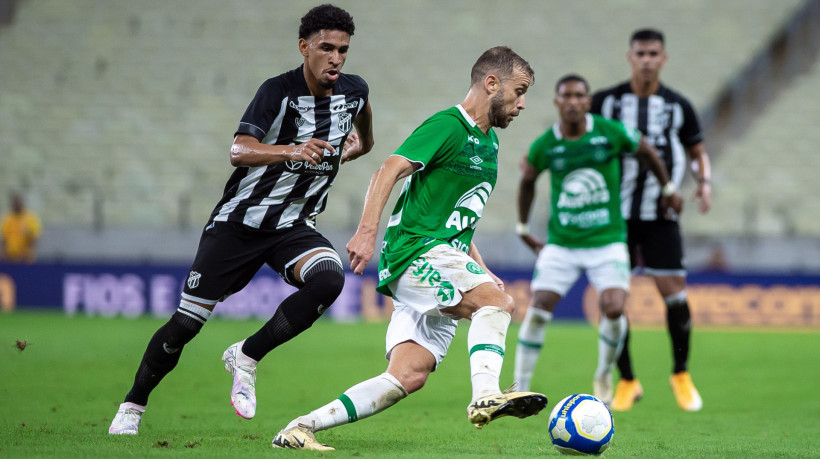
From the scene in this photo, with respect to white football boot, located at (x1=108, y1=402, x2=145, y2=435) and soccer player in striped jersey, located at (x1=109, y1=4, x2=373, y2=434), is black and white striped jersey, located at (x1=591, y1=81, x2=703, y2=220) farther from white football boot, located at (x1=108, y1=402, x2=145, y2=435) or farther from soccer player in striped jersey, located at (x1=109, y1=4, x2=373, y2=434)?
white football boot, located at (x1=108, y1=402, x2=145, y2=435)

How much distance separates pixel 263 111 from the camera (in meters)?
5.53

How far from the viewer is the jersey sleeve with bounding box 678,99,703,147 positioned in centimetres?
857

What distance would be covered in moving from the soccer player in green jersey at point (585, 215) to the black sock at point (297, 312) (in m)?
2.75

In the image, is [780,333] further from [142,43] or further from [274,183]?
[142,43]

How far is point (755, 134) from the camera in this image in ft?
67.9

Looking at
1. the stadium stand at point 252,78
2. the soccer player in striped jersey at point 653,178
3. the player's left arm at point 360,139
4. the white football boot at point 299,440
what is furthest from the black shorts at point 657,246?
the stadium stand at point 252,78

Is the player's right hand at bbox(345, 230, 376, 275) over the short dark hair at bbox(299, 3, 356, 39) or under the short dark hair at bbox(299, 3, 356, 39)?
under

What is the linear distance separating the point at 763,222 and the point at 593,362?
9.17 m

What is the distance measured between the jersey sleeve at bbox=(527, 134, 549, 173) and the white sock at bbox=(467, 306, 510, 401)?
11.0ft

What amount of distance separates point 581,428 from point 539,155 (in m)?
3.50

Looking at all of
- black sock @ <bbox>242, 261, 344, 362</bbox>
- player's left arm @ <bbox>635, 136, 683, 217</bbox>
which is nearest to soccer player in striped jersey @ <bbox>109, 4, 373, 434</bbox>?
black sock @ <bbox>242, 261, 344, 362</bbox>

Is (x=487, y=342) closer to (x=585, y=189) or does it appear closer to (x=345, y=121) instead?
(x=345, y=121)

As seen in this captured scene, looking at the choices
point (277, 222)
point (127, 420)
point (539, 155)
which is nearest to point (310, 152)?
point (277, 222)

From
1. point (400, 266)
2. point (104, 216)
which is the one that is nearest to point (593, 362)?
point (400, 266)
